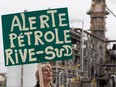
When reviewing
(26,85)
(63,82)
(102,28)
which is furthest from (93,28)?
(26,85)

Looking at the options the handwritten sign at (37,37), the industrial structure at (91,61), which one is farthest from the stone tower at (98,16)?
the handwritten sign at (37,37)

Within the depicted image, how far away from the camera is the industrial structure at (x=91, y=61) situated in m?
38.1

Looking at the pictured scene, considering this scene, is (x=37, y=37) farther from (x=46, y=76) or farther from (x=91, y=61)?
(x=91, y=61)

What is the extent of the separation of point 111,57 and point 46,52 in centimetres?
4830

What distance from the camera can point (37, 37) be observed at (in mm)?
4270

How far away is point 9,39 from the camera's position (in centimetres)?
433

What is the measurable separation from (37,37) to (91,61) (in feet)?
148

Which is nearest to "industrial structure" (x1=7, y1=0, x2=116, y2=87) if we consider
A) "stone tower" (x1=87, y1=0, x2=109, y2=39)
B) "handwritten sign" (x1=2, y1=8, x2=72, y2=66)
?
"stone tower" (x1=87, y1=0, x2=109, y2=39)

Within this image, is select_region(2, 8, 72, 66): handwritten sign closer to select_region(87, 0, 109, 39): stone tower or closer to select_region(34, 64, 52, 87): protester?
select_region(34, 64, 52, 87): protester

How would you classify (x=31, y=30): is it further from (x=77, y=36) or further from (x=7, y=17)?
(x=77, y=36)

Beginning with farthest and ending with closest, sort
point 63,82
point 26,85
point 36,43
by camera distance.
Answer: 1. point 63,82
2. point 26,85
3. point 36,43

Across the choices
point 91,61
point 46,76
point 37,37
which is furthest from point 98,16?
point 46,76

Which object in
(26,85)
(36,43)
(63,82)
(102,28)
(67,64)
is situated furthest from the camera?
(102,28)

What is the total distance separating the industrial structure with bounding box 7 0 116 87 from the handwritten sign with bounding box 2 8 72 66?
27.4 metres
